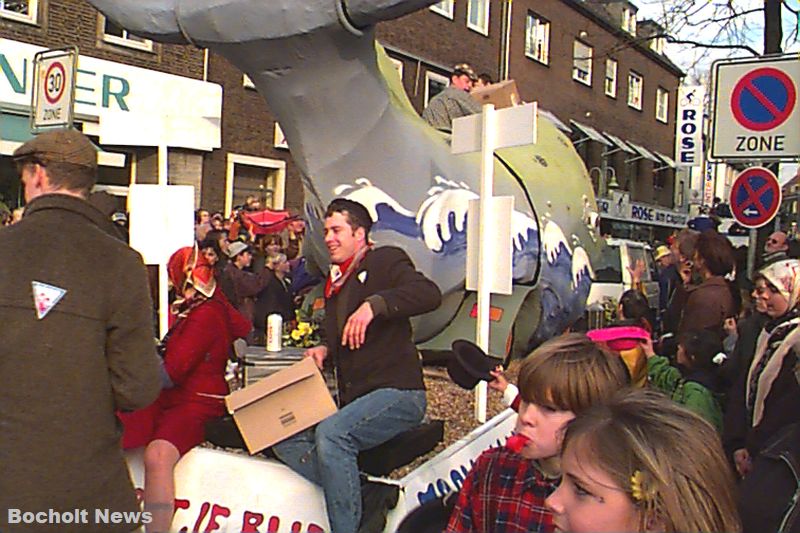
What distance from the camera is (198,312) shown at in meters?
4.11

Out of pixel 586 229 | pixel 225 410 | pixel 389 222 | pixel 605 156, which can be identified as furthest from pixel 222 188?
pixel 605 156

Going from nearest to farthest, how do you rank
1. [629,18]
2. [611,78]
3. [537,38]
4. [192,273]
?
[192,273] < [537,38] < [611,78] < [629,18]

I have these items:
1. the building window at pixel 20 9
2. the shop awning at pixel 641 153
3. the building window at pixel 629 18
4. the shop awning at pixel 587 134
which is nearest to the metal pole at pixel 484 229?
the building window at pixel 20 9

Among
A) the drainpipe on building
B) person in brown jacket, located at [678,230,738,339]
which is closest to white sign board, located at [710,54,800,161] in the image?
person in brown jacket, located at [678,230,738,339]

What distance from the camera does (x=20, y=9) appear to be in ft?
45.7

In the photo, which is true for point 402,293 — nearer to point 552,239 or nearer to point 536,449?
point 536,449

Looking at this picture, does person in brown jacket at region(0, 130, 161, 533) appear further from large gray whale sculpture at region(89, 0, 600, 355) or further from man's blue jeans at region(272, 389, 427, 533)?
large gray whale sculpture at region(89, 0, 600, 355)

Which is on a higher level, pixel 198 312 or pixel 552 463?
pixel 198 312

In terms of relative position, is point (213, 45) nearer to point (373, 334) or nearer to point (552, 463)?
point (373, 334)

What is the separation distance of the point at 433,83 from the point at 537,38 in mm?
7152

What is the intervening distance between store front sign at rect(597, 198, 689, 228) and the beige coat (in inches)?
958

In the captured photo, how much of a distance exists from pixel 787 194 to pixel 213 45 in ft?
47.1

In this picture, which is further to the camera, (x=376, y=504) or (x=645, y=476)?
(x=376, y=504)

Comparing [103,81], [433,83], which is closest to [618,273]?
[103,81]
